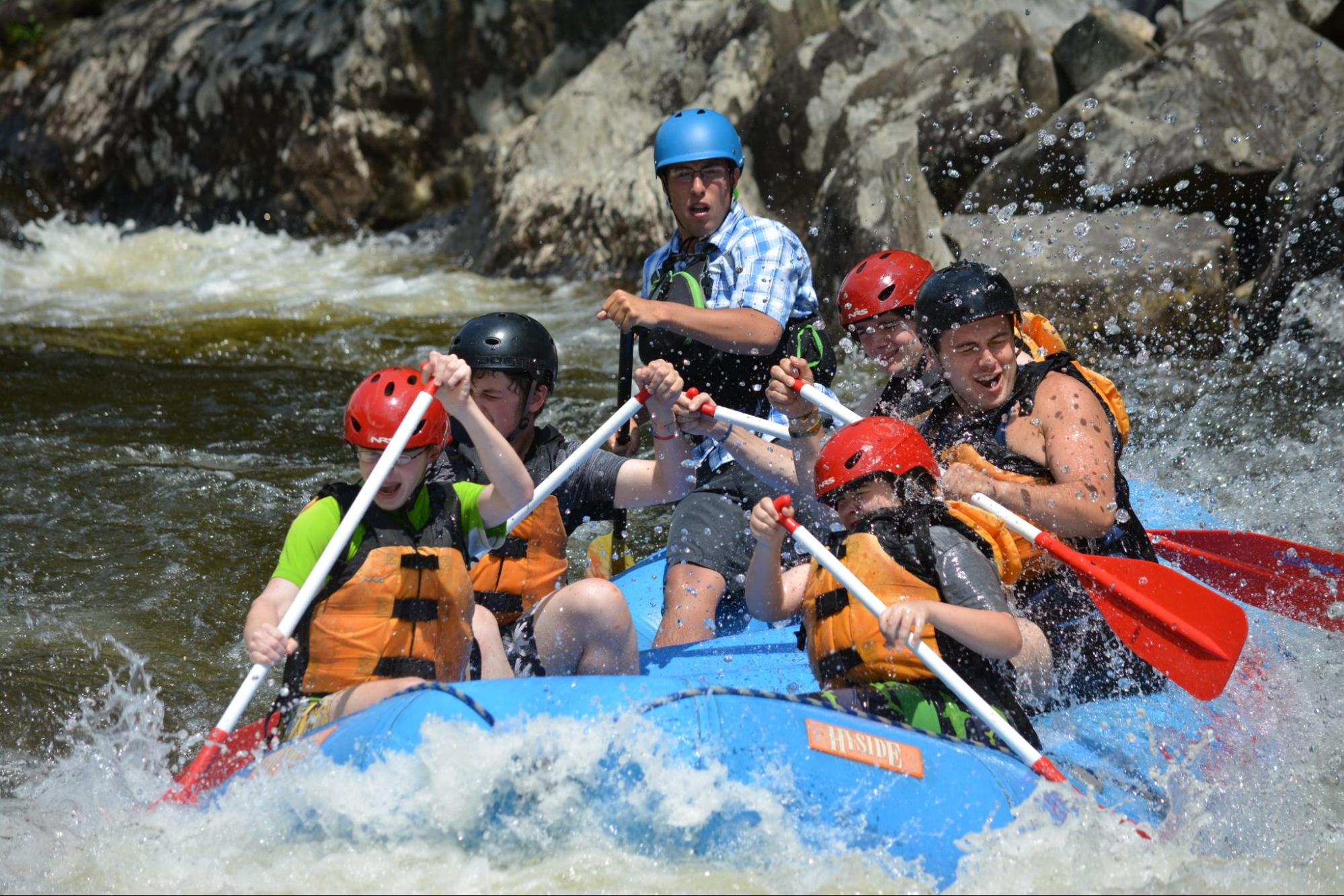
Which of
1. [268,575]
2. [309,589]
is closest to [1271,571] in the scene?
[309,589]

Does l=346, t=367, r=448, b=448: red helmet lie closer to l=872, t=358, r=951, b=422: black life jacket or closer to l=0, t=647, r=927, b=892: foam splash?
l=0, t=647, r=927, b=892: foam splash

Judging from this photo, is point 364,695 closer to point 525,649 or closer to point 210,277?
point 525,649

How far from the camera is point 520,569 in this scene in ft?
14.1

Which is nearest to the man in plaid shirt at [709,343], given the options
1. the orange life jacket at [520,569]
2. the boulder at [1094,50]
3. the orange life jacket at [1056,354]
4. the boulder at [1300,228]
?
the orange life jacket at [520,569]

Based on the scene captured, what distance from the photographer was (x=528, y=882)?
3.10 meters

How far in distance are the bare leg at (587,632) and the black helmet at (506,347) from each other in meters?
0.70

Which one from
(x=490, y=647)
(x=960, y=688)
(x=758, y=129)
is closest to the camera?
(x=960, y=688)

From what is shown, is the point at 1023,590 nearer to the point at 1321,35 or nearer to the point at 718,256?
the point at 718,256

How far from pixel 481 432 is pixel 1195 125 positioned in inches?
241

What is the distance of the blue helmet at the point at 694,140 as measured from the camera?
4918 millimetres

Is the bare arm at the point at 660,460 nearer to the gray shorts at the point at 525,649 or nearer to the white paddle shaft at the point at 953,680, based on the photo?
the gray shorts at the point at 525,649

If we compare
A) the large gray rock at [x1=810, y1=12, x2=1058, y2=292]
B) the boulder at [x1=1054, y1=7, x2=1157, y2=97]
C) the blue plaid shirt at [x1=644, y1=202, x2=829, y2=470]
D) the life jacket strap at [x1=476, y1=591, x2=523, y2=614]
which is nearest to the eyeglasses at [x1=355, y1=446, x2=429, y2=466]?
the life jacket strap at [x1=476, y1=591, x2=523, y2=614]

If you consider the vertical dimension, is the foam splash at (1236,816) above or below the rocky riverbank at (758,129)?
below

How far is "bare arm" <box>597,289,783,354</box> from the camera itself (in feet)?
14.2
